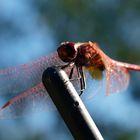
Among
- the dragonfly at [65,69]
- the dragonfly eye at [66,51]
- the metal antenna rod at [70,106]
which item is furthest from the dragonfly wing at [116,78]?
the metal antenna rod at [70,106]

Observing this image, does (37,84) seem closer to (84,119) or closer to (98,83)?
(98,83)

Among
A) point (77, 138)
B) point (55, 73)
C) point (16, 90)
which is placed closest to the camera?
point (77, 138)

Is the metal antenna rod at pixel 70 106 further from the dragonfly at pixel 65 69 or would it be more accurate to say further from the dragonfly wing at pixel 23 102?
the dragonfly wing at pixel 23 102

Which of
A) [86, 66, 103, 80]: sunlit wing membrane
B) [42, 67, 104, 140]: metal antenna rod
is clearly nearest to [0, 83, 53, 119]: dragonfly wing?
[86, 66, 103, 80]: sunlit wing membrane

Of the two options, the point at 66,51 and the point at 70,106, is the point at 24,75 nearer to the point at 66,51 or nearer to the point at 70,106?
the point at 66,51

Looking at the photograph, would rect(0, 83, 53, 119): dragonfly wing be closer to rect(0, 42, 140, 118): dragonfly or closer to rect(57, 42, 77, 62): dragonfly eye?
rect(0, 42, 140, 118): dragonfly

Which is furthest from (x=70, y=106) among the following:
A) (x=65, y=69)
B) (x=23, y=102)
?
(x=23, y=102)

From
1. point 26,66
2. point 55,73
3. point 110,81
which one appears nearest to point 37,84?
point 26,66
